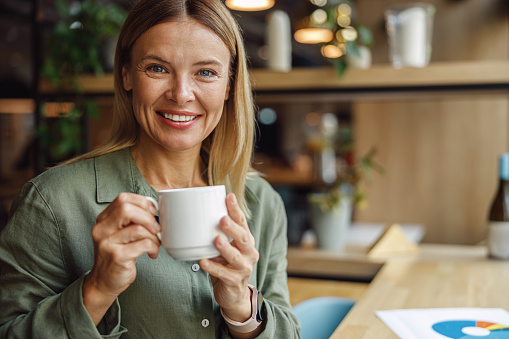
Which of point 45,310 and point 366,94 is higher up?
point 366,94

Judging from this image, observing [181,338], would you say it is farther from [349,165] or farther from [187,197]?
[349,165]

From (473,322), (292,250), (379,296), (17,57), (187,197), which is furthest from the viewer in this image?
(17,57)

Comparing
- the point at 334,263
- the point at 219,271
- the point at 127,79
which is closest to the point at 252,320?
the point at 219,271

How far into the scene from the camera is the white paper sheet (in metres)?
1.16

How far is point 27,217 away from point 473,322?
98cm

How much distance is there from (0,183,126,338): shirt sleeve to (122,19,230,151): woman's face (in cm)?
27

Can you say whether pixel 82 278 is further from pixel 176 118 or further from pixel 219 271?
pixel 176 118

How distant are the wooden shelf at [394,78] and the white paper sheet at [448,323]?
3.11 ft

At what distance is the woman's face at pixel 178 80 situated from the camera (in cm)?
104

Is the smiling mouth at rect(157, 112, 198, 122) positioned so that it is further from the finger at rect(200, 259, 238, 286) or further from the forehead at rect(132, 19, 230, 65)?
the finger at rect(200, 259, 238, 286)

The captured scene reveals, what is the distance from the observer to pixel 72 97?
2555mm

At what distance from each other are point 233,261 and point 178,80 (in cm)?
38

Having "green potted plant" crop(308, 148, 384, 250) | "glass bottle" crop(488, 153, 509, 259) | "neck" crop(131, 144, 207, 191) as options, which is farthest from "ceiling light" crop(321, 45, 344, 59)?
"neck" crop(131, 144, 207, 191)

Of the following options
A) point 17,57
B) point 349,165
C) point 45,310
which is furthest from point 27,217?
point 17,57
